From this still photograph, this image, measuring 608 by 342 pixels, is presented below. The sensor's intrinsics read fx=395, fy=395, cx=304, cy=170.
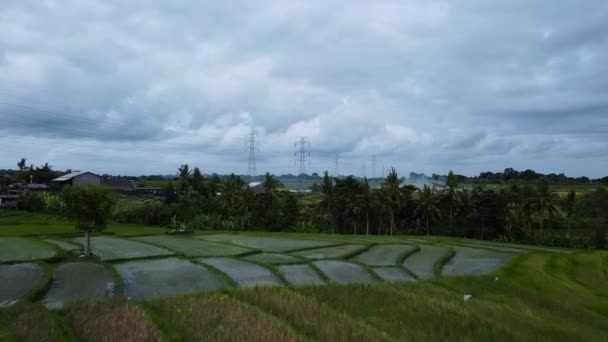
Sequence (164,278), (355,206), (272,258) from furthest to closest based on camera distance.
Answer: (355,206), (272,258), (164,278)

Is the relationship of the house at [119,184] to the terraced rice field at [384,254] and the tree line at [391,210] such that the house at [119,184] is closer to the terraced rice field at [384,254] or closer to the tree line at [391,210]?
the tree line at [391,210]

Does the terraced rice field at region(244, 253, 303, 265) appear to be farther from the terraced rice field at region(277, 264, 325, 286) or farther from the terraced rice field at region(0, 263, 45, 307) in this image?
the terraced rice field at region(0, 263, 45, 307)

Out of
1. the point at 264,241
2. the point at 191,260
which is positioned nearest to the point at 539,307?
the point at 191,260

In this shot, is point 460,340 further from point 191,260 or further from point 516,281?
point 191,260

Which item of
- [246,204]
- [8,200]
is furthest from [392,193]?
[8,200]

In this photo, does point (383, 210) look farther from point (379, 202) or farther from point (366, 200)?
point (366, 200)

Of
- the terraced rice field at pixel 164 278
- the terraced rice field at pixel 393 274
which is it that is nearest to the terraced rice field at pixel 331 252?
the terraced rice field at pixel 393 274
